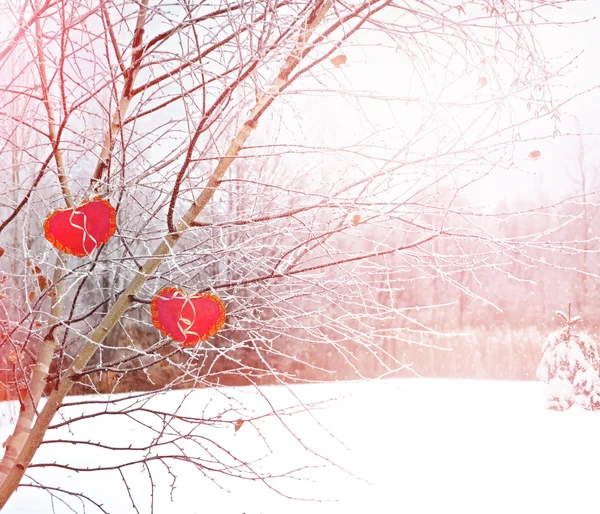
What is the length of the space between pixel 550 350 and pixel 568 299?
19.7ft

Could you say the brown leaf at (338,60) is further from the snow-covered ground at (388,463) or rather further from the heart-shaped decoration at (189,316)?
the snow-covered ground at (388,463)

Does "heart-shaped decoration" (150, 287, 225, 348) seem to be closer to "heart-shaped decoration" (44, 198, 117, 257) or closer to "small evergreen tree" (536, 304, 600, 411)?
"heart-shaped decoration" (44, 198, 117, 257)

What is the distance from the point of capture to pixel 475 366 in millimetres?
9164

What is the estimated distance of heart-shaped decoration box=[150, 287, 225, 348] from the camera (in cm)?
115

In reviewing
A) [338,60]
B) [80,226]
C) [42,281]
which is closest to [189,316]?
[80,226]

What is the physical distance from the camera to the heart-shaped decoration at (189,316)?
3.77ft

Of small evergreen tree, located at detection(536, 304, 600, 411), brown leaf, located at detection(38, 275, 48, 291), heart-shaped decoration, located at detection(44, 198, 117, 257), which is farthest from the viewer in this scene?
small evergreen tree, located at detection(536, 304, 600, 411)

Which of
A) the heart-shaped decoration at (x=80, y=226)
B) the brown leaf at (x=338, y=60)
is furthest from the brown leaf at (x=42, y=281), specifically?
the brown leaf at (x=338, y=60)

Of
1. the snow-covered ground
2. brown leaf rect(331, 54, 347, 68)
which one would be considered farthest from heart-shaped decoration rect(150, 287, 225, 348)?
the snow-covered ground

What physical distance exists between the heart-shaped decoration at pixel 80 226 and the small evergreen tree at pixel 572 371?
599 centimetres

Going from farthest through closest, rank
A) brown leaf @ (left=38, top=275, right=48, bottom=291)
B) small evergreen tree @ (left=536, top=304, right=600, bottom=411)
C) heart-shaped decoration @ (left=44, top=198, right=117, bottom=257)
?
small evergreen tree @ (left=536, top=304, right=600, bottom=411)
brown leaf @ (left=38, top=275, right=48, bottom=291)
heart-shaped decoration @ (left=44, top=198, right=117, bottom=257)

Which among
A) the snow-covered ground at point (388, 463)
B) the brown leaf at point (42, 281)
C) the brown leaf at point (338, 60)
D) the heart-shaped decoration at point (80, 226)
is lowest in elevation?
the snow-covered ground at point (388, 463)

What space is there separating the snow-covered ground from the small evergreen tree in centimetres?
16

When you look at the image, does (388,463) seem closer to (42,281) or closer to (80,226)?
(42,281)
